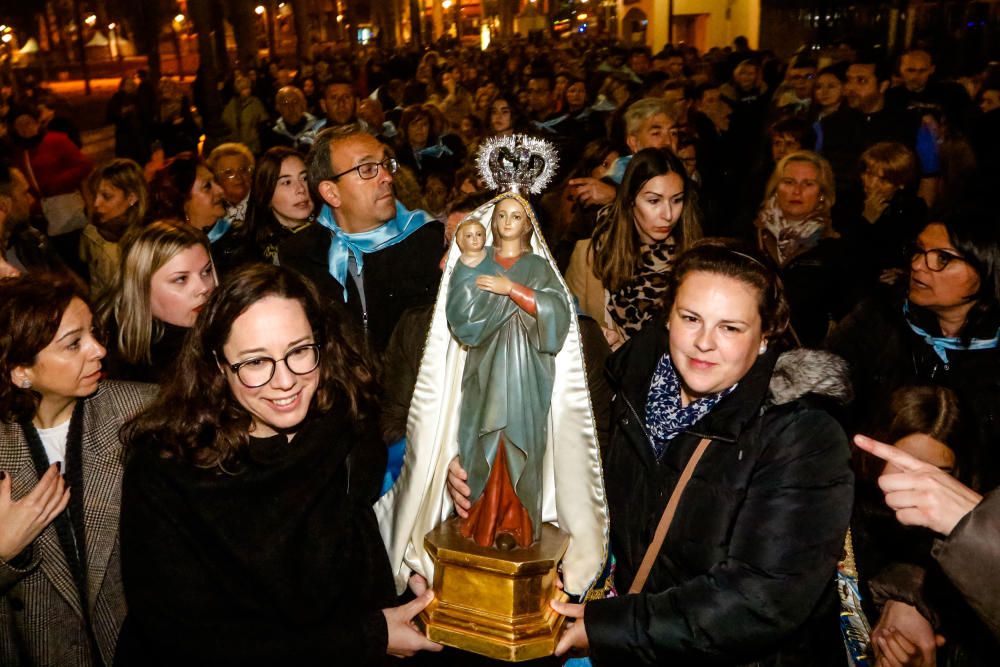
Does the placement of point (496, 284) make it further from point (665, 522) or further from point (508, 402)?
point (665, 522)

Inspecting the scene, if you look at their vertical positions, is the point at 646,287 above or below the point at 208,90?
below

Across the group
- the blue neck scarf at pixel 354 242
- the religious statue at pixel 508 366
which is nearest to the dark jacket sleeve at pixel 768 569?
the religious statue at pixel 508 366

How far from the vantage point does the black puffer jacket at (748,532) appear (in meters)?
2.05

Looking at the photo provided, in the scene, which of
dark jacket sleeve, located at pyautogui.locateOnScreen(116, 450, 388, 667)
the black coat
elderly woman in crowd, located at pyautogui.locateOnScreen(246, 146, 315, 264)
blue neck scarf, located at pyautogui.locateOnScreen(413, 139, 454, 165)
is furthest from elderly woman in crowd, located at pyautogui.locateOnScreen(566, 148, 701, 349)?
blue neck scarf, located at pyautogui.locateOnScreen(413, 139, 454, 165)

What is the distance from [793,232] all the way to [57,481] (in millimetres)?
4128

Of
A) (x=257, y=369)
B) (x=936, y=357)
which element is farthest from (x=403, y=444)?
(x=936, y=357)

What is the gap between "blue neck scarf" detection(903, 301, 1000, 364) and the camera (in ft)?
11.5

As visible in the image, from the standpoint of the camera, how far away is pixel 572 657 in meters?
2.49

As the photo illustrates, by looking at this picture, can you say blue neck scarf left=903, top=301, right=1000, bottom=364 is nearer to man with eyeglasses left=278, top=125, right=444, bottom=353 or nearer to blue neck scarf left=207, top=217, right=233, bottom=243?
man with eyeglasses left=278, top=125, right=444, bottom=353

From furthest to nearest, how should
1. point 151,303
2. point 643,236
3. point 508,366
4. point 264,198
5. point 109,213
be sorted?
point 109,213, point 264,198, point 643,236, point 151,303, point 508,366

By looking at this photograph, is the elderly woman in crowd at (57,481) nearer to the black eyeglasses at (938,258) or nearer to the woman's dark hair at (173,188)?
the woman's dark hair at (173,188)

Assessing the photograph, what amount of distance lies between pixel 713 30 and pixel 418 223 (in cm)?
2225

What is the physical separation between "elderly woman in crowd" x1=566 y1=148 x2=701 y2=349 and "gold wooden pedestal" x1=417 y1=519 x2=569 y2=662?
175 centimetres

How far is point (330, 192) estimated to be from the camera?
158 inches
